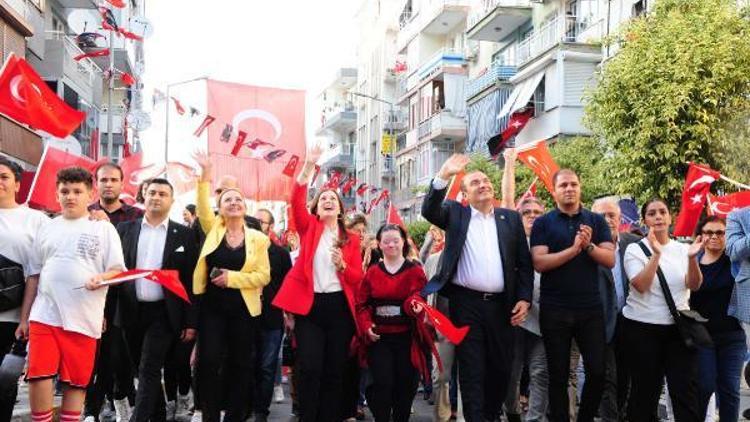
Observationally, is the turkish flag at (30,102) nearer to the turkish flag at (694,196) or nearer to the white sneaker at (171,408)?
the white sneaker at (171,408)

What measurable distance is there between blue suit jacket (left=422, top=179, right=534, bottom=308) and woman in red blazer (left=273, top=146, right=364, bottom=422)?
750mm

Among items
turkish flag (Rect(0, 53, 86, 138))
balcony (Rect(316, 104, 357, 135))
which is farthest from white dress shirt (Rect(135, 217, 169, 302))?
balcony (Rect(316, 104, 357, 135))

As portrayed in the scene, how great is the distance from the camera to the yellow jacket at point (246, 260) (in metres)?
8.38

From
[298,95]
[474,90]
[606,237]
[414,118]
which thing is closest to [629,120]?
A: [298,95]

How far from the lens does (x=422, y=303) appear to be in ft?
27.5

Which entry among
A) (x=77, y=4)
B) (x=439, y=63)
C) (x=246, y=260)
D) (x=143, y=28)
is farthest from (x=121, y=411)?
(x=439, y=63)

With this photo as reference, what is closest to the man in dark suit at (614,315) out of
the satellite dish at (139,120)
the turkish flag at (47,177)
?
the turkish flag at (47,177)

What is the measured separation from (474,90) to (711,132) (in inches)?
883

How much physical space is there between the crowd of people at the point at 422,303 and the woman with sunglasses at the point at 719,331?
1cm

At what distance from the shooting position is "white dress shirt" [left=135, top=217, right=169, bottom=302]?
27.2ft

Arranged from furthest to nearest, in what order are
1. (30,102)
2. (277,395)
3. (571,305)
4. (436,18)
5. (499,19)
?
(436,18), (499,19), (277,395), (30,102), (571,305)

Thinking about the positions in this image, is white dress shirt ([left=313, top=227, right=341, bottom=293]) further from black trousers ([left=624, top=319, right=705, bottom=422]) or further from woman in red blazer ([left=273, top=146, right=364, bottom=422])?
black trousers ([left=624, top=319, right=705, bottom=422])

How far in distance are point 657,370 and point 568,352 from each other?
739 millimetres

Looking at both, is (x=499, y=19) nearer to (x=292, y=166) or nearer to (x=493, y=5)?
(x=493, y=5)
